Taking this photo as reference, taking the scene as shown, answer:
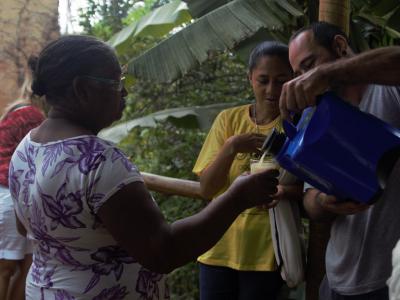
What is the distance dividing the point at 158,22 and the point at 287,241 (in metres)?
2.25

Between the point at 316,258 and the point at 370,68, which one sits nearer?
the point at 370,68

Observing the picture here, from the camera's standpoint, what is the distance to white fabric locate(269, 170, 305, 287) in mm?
2211

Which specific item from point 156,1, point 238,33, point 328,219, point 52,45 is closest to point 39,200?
point 52,45

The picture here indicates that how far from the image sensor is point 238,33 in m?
3.02

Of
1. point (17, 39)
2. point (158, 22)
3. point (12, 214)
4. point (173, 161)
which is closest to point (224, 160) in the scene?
point (12, 214)

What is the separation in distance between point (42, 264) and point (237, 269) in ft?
3.27

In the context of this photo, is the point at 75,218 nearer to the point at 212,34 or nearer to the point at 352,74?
the point at 352,74

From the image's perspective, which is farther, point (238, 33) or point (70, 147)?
point (238, 33)

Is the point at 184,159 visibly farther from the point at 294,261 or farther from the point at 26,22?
the point at 294,261

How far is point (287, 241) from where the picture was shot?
7.23ft

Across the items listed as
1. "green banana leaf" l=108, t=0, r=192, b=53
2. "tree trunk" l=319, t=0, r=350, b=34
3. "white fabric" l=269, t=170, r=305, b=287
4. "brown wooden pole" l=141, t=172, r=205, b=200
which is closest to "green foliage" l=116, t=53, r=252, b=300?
"green banana leaf" l=108, t=0, r=192, b=53

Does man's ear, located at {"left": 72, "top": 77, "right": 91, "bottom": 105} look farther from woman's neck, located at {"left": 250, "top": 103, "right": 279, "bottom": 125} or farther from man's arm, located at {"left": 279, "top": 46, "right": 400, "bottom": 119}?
woman's neck, located at {"left": 250, "top": 103, "right": 279, "bottom": 125}

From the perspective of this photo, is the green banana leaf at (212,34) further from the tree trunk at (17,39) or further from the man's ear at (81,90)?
the man's ear at (81,90)

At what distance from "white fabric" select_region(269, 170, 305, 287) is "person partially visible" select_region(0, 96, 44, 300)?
167cm
